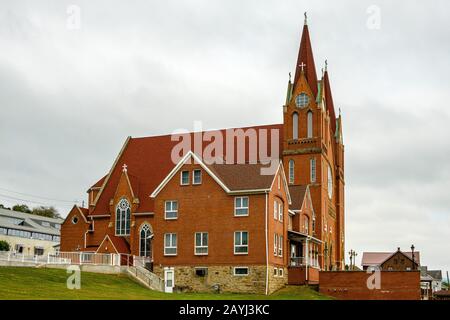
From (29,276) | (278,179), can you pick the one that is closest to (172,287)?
(278,179)

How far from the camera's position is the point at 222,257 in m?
49.9

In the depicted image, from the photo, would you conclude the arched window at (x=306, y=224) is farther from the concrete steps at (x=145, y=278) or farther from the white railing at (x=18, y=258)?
the white railing at (x=18, y=258)

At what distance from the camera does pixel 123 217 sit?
63281mm

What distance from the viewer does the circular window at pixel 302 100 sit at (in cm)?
6550

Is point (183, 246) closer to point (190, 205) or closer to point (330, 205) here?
point (190, 205)

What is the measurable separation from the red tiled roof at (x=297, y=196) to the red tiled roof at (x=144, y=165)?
255 inches

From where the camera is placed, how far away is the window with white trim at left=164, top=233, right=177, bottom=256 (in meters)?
52.1

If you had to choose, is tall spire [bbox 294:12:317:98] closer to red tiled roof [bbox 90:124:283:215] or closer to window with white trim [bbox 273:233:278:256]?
red tiled roof [bbox 90:124:283:215]

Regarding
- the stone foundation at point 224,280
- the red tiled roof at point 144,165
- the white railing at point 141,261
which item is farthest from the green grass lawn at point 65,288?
the red tiled roof at point 144,165

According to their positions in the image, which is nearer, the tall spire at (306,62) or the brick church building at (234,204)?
the brick church building at (234,204)

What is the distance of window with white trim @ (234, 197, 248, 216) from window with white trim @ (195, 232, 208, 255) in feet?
10.3

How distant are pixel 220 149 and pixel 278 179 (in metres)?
14.6
